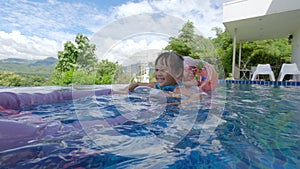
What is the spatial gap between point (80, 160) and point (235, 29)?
356 inches

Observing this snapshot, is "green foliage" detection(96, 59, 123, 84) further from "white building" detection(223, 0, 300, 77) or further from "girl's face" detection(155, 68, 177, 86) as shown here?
"white building" detection(223, 0, 300, 77)

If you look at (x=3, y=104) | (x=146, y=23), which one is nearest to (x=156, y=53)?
(x=146, y=23)

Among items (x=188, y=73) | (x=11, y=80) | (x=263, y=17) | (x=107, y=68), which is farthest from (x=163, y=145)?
(x=263, y=17)

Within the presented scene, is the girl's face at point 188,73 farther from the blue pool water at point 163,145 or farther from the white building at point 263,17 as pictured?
the white building at point 263,17

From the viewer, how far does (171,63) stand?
2.56 metres

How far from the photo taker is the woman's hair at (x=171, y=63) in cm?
243

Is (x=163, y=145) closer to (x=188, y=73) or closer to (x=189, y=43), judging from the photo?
(x=189, y=43)

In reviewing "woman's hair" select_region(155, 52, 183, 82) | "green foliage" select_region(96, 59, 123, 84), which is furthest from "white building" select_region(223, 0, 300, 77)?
"green foliage" select_region(96, 59, 123, 84)

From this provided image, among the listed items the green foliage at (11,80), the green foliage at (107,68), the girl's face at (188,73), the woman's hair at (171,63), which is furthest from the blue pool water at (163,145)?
the green foliage at (11,80)

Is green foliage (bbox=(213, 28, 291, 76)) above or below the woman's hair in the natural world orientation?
above

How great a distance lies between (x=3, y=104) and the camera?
6.86 feet

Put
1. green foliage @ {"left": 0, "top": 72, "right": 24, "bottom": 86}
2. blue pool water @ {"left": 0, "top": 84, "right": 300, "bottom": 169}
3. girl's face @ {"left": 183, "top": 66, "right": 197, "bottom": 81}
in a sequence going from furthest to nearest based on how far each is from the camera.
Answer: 1. green foliage @ {"left": 0, "top": 72, "right": 24, "bottom": 86}
2. girl's face @ {"left": 183, "top": 66, "right": 197, "bottom": 81}
3. blue pool water @ {"left": 0, "top": 84, "right": 300, "bottom": 169}

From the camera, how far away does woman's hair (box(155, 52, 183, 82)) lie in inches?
95.6

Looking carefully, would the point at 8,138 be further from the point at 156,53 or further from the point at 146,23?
the point at 156,53
